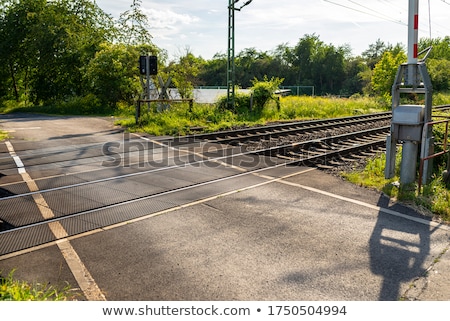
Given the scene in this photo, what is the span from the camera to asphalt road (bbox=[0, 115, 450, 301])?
14.6 ft

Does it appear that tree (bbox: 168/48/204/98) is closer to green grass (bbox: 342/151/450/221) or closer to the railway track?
the railway track

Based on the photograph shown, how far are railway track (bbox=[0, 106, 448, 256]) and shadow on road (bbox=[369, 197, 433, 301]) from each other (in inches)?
125

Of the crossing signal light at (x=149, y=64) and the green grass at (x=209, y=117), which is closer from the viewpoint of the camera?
the green grass at (x=209, y=117)

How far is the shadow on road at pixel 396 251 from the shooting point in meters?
4.66

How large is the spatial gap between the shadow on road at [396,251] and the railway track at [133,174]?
316cm

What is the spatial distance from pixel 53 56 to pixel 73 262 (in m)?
31.1

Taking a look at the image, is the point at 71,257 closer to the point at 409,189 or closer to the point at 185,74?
the point at 409,189

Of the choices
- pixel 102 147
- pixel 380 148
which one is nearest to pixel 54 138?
pixel 102 147

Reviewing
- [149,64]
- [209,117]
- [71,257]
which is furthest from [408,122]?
[149,64]

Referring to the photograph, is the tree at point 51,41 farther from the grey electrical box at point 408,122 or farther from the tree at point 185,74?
the grey electrical box at point 408,122

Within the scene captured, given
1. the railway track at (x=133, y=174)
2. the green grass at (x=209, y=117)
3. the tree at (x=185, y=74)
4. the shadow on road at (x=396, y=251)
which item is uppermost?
the tree at (x=185, y=74)

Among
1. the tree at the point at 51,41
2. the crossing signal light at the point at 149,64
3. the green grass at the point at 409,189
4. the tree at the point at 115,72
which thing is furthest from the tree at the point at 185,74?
the green grass at the point at 409,189

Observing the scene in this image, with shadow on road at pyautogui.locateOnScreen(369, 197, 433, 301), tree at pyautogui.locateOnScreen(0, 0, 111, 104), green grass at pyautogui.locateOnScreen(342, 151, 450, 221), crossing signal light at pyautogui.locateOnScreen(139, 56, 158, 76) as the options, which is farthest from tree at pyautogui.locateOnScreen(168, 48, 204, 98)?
shadow on road at pyautogui.locateOnScreen(369, 197, 433, 301)
